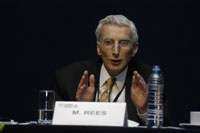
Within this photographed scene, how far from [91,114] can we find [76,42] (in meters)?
2.02

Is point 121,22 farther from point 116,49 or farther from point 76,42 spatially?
point 76,42

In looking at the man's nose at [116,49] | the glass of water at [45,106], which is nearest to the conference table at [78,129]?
the glass of water at [45,106]

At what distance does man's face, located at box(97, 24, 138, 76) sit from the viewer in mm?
2980

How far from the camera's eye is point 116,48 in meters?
2.95

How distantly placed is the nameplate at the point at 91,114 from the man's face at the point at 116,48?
3.70ft

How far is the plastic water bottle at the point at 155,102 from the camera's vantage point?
202cm

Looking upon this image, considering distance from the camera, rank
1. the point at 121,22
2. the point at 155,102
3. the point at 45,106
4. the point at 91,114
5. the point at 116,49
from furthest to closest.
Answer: the point at 121,22 < the point at 116,49 < the point at 45,106 < the point at 155,102 < the point at 91,114

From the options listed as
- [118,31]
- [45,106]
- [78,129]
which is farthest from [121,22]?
[78,129]

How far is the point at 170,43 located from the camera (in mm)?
3727

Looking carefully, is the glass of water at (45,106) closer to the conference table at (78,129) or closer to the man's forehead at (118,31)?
the conference table at (78,129)

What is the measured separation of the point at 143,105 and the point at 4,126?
101 cm

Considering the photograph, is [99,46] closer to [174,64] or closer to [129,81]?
[129,81]

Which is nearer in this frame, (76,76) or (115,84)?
(115,84)

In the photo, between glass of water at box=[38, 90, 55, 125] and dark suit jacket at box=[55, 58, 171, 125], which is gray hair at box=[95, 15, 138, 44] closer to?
dark suit jacket at box=[55, 58, 171, 125]
